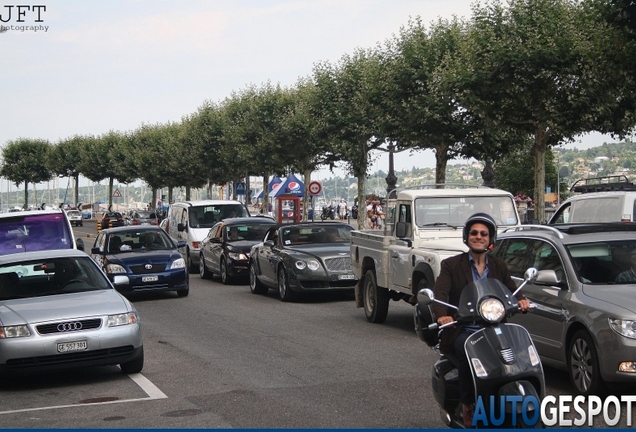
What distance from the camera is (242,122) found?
237ft

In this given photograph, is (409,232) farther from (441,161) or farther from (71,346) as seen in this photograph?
(441,161)

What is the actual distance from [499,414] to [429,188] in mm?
11027

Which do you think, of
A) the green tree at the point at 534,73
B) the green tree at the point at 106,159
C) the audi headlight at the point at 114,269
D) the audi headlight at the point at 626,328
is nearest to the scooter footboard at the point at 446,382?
the audi headlight at the point at 626,328

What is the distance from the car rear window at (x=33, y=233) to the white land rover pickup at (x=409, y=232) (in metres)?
4.95

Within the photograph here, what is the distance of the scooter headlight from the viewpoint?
666cm

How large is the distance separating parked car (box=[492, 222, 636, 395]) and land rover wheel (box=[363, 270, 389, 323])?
4.92m

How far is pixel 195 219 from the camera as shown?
3384 centimetres

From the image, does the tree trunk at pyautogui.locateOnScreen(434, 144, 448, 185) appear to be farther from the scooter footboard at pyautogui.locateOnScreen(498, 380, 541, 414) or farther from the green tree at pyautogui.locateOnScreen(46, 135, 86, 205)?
the green tree at pyautogui.locateOnScreen(46, 135, 86, 205)

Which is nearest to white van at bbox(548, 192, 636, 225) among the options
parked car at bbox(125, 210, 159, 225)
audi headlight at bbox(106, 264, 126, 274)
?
audi headlight at bbox(106, 264, 126, 274)

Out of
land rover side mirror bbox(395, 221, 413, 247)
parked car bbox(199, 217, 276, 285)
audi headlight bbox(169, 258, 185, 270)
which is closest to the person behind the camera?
land rover side mirror bbox(395, 221, 413, 247)

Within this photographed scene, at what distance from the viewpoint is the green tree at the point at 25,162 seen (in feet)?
466

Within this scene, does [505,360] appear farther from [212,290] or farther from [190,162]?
[190,162]

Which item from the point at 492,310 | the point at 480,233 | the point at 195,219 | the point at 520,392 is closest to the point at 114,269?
the point at 195,219

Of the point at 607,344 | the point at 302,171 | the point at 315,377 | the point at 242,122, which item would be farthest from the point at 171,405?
the point at 242,122
